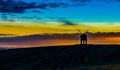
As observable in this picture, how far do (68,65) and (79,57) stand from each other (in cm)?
510

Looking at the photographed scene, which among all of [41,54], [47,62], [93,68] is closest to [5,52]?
[41,54]

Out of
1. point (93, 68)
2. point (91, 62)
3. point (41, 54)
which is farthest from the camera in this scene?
point (41, 54)

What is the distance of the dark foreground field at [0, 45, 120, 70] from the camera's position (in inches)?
1666

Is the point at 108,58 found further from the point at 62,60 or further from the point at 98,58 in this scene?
the point at 62,60

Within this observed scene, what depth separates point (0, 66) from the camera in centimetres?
4262

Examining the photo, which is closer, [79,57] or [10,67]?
[10,67]

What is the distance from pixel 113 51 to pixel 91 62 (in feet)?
23.2

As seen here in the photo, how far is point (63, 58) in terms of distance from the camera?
47438 millimetres

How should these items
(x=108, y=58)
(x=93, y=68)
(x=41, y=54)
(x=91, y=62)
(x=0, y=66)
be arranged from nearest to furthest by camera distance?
(x=93, y=68), (x=0, y=66), (x=91, y=62), (x=108, y=58), (x=41, y=54)

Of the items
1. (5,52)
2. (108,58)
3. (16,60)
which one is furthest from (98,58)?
(5,52)

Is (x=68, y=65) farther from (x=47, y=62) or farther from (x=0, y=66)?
(x=0, y=66)

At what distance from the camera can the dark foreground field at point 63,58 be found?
139 feet

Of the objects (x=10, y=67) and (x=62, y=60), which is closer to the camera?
(x=10, y=67)

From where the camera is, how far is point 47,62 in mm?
45531
